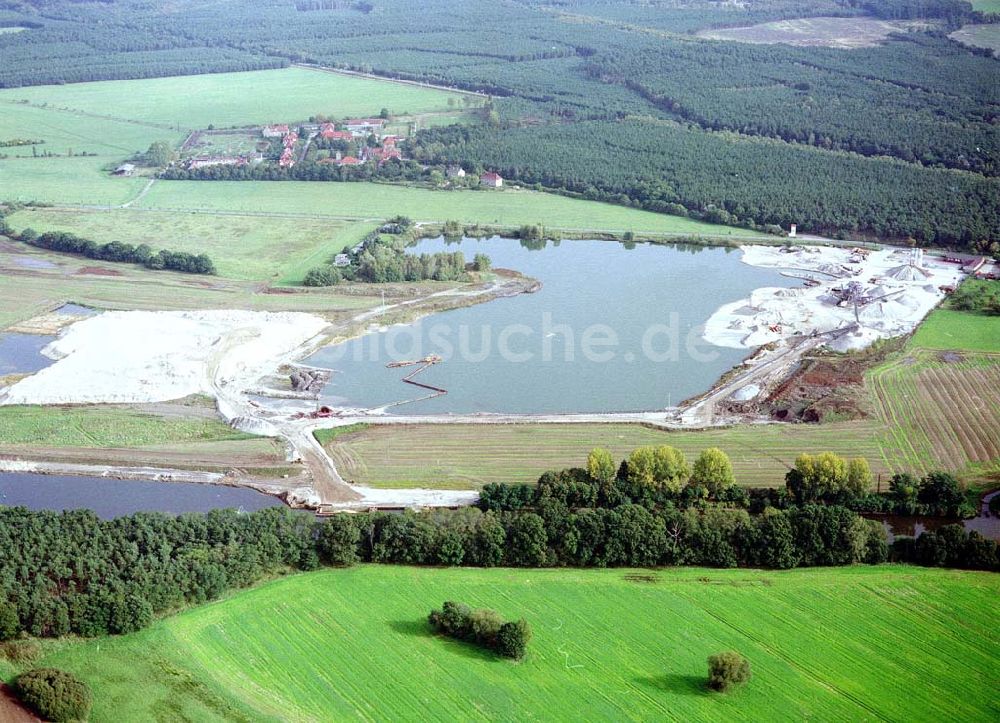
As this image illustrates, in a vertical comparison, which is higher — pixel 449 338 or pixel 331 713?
pixel 449 338

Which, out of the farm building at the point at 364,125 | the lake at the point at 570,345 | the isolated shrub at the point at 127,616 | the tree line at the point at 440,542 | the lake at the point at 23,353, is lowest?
the isolated shrub at the point at 127,616

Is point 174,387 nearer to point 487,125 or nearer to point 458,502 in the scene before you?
point 458,502

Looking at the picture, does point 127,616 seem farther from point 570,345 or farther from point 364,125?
point 364,125

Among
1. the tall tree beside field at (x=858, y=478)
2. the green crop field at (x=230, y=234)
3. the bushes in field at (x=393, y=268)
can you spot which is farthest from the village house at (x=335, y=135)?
the tall tree beside field at (x=858, y=478)

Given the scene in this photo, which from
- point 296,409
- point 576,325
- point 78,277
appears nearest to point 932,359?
point 576,325

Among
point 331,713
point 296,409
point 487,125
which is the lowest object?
point 331,713

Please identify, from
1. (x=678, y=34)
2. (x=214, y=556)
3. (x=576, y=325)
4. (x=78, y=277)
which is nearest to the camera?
(x=214, y=556)

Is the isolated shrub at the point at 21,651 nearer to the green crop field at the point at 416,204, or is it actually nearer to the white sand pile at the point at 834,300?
the white sand pile at the point at 834,300

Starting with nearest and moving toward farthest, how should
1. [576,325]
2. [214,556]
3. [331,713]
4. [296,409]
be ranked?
[331,713] < [214,556] < [296,409] < [576,325]
